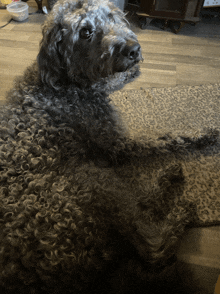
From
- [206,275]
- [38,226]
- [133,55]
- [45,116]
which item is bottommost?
[206,275]

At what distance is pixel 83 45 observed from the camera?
4.25 ft

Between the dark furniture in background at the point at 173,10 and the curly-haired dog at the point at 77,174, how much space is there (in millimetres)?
1654

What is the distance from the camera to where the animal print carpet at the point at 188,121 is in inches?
54.9

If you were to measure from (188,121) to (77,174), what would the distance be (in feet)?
3.96

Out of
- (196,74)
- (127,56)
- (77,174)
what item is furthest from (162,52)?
(77,174)

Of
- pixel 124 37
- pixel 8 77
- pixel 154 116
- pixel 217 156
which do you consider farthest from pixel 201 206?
pixel 8 77

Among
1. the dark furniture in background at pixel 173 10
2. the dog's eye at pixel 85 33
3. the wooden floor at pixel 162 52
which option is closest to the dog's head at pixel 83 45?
the dog's eye at pixel 85 33

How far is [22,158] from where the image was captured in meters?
1.00

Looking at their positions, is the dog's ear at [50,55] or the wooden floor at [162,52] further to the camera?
the wooden floor at [162,52]

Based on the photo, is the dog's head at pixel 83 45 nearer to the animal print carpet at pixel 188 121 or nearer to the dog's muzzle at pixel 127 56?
the dog's muzzle at pixel 127 56

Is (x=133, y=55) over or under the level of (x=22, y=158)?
over

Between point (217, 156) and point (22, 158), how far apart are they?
130 centimetres

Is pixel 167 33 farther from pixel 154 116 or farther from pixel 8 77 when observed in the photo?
pixel 8 77

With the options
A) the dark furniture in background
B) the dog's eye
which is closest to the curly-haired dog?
the dog's eye
